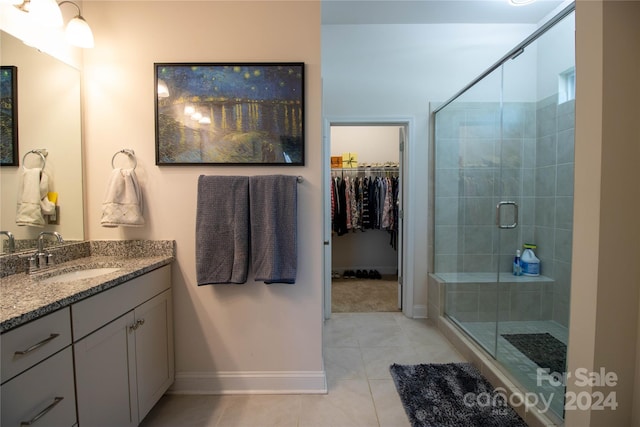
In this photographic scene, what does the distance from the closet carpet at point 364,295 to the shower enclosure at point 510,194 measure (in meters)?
0.86

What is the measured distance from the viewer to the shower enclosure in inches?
83.5

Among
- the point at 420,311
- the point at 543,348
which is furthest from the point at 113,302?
the point at 543,348

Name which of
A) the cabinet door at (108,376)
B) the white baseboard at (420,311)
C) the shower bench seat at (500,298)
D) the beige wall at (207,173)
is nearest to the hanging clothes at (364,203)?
the white baseboard at (420,311)

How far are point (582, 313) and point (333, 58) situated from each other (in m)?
2.71

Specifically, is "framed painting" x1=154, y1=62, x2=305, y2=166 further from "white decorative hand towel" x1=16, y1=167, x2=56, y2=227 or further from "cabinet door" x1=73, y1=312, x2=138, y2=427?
"cabinet door" x1=73, y1=312, x2=138, y2=427

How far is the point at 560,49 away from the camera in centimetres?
212

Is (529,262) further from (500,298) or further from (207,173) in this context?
(207,173)

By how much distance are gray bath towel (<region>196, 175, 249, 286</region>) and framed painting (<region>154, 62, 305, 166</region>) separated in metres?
0.17

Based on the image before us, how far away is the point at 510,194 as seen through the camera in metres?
2.30

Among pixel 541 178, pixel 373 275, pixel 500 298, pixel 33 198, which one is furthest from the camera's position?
pixel 373 275

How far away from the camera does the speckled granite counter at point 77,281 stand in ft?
2.90

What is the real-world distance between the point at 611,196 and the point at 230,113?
185 centimetres

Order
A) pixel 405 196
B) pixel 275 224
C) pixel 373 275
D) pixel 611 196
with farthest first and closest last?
pixel 373 275
pixel 405 196
pixel 275 224
pixel 611 196

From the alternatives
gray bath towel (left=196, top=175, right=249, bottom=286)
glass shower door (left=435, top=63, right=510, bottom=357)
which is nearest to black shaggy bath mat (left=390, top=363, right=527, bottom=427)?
glass shower door (left=435, top=63, right=510, bottom=357)
